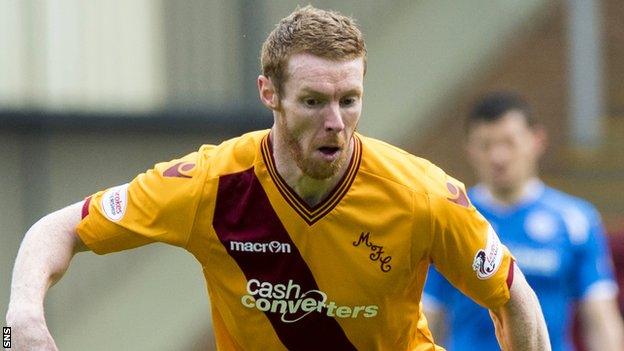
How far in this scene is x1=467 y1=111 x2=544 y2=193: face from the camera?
27.5 feet

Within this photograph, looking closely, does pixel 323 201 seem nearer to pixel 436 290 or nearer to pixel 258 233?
pixel 258 233

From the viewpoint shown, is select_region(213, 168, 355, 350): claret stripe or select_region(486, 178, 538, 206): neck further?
select_region(486, 178, 538, 206): neck

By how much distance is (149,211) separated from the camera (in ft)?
17.3

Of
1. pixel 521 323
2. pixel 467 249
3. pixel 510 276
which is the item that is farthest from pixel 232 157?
pixel 521 323

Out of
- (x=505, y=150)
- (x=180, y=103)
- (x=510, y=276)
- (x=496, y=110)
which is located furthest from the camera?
(x=180, y=103)

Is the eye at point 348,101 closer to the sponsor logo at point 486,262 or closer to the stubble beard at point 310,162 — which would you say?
the stubble beard at point 310,162

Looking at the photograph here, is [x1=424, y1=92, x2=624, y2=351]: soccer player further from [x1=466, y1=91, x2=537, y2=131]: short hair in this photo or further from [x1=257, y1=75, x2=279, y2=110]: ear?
[x1=257, y1=75, x2=279, y2=110]: ear

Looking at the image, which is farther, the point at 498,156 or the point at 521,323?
the point at 498,156

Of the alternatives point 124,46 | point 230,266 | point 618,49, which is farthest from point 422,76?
point 230,266

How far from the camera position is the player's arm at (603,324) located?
8219 mm

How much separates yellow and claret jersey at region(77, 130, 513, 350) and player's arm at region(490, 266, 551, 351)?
0.05 meters

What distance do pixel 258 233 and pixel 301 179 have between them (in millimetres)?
241

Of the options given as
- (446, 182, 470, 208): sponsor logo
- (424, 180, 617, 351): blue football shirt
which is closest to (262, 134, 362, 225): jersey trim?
(446, 182, 470, 208): sponsor logo

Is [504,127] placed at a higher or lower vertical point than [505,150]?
higher
